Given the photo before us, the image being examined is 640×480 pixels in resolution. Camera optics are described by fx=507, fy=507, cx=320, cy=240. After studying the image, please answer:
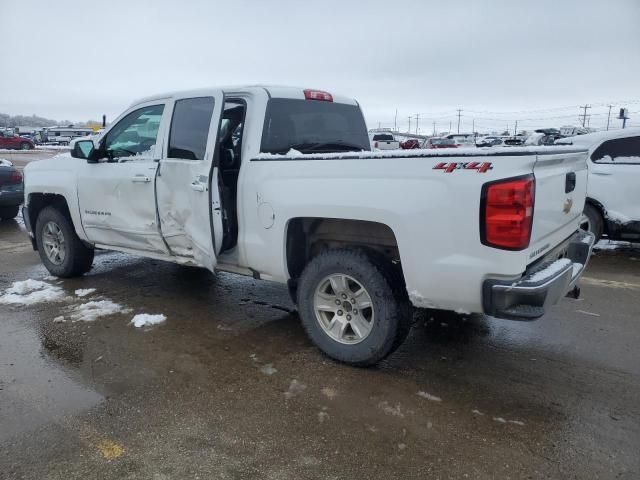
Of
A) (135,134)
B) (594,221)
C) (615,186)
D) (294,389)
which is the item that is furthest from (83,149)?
(615,186)

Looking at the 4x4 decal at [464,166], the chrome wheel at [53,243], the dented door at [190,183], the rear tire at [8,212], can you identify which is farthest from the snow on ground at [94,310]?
the rear tire at [8,212]

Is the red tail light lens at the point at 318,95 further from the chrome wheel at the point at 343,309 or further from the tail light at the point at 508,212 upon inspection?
the tail light at the point at 508,212

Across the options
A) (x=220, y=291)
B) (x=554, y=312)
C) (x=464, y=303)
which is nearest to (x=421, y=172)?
(x=464, y=303)

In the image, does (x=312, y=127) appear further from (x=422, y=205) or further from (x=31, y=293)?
(x=31, y=293)

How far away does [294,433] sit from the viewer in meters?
2.86

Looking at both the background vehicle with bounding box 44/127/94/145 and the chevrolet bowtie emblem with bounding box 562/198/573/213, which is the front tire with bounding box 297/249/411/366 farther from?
the background vehicle with bounding box 44/127/94/145

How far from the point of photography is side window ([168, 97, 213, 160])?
4.31m

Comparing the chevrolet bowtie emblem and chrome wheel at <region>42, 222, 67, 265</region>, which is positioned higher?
the chevrolet bowtie emblem

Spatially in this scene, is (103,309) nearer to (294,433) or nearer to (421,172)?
(294,433)

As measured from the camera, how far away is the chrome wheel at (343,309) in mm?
3574

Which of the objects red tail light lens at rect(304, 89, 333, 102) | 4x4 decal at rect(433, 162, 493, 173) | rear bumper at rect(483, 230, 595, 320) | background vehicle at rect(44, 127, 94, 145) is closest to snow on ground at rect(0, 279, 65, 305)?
red tail light lens at rect(304, 89, 333, 102)

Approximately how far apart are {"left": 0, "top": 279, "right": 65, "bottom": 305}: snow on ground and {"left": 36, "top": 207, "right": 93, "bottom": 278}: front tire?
28cm

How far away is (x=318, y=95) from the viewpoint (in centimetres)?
480

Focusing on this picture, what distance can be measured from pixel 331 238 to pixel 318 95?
5.45 feet
